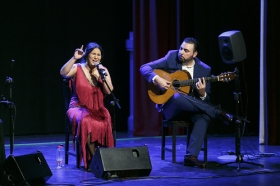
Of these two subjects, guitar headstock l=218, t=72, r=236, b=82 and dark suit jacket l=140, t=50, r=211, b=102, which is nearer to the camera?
guitar headstock l=218, t=72, r=236, b=82

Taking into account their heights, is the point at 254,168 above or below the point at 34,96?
below

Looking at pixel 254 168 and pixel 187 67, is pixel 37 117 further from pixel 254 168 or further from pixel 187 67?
pixel 254 168

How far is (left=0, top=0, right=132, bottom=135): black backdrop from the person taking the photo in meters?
7.71

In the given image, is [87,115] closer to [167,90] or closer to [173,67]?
[167,90]

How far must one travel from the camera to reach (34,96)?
7.94m

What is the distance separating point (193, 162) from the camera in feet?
18.2

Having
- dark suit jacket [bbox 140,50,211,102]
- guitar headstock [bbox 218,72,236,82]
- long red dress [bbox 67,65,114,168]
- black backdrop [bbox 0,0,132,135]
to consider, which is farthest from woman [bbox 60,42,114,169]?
black backdrop [bbox 0,0,132,135]

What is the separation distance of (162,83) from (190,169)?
0.88 m

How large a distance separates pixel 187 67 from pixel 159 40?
2.27 meters

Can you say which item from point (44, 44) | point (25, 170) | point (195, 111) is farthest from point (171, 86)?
point (44, 44)

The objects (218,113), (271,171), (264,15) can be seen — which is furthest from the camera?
(264,15)

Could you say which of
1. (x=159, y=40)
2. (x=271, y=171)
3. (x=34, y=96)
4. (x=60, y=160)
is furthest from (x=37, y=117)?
(x=271, y=171)

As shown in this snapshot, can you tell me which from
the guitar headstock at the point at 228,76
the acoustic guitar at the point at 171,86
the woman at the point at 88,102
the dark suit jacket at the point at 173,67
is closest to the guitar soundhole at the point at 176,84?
the acoustic guitar at the point at 171,86

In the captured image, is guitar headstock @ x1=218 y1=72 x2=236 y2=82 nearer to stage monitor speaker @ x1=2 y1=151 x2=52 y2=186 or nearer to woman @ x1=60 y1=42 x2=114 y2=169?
woman @ x1=60 y1=42 x2=114 y2=169
